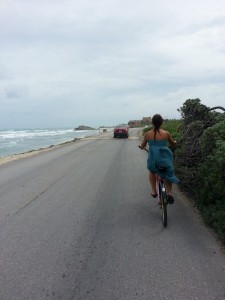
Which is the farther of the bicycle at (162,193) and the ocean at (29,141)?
the ocean at (29,141)

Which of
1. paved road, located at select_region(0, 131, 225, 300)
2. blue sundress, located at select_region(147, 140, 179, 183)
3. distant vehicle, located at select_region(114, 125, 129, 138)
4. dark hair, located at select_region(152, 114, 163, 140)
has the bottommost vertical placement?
distant vehicle, located at select_region(114, 125, 129, 138)

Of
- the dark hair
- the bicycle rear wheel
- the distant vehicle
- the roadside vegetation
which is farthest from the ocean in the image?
the bicycle rear wheel

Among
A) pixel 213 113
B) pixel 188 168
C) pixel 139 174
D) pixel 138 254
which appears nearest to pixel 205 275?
pixel 138 254

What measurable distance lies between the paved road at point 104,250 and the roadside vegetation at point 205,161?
324mm

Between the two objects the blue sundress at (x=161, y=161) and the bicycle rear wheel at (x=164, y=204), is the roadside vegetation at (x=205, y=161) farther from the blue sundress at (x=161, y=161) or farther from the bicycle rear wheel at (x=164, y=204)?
the bicycle rear wheel at (x=164, y=204)

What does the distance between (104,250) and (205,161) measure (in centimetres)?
282

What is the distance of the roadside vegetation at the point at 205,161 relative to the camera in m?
6.28

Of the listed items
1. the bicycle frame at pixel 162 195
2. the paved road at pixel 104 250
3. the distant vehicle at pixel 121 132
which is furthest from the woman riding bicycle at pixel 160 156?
the distant vehicle at pixel 121 132

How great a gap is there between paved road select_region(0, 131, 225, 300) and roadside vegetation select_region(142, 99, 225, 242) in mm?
324

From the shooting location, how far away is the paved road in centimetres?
438

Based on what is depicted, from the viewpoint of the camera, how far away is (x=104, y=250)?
18.4ft

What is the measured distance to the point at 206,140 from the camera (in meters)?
7.30

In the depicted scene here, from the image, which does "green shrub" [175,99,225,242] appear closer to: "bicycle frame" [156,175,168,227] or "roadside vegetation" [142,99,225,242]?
"roadside vegetation" [142,99,225,242]

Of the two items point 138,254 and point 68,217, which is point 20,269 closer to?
point 138,254
